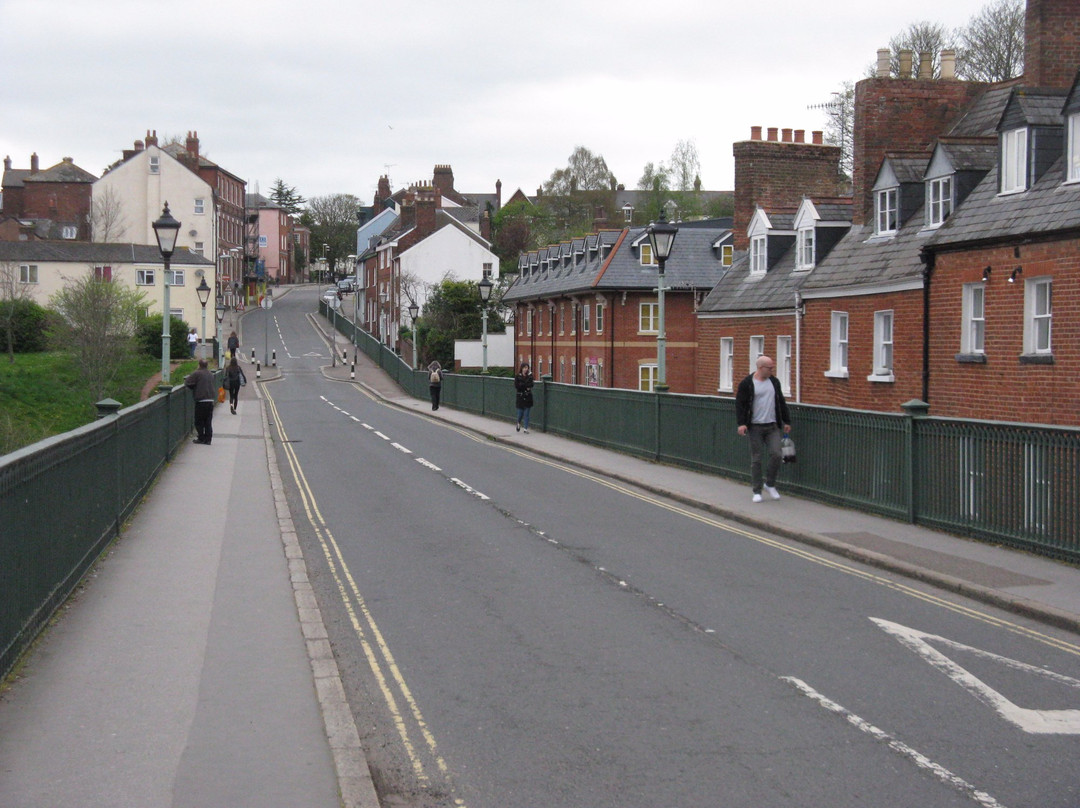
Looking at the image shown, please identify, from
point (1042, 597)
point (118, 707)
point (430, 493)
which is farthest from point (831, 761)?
point (430, 493)

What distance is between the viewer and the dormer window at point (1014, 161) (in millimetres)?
20172

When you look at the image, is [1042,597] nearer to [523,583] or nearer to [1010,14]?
[523,583]

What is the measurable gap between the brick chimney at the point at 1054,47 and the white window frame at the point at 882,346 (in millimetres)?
5997

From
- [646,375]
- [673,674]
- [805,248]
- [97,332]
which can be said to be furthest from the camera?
[97,332]

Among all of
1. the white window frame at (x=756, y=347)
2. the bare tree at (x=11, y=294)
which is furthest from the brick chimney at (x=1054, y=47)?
the bare tree at (x=11, y=294)

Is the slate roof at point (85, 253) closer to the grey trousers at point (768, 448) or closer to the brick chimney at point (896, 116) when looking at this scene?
the brick chimney at point (896, 116)

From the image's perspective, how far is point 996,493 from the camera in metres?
11.7

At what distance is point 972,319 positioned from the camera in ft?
68.1

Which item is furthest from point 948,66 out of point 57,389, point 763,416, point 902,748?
point 57,389

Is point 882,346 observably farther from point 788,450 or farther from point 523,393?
point 788,450

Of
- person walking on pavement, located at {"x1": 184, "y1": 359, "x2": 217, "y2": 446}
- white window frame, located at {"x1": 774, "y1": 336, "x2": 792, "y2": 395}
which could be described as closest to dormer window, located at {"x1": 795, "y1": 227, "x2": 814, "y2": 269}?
white window frame, located at {"x1": 774, "y1": 336, "x2": 792, "y2": 395}

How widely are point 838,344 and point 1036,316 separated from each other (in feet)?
24.3

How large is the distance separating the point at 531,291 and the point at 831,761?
180 ft

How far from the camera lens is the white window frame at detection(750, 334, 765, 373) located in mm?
30703
